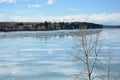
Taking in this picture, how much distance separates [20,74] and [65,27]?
86050mm

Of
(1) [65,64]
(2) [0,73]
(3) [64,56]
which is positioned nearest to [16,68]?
(2) [0,73]

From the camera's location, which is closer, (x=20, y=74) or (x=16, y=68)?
(x=20, y=74)

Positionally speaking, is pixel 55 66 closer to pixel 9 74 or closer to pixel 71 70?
pixel 71 70

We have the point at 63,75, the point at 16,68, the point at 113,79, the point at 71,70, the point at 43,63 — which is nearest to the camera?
the point at 113,79

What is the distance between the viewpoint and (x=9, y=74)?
15367mm

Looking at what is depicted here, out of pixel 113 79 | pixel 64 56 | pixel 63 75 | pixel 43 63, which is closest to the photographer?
pixel 113 79

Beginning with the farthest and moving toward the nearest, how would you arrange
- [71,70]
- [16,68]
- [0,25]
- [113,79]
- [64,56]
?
[0,25] < [64,56] < [16,68] < [71,70] < [113,79]

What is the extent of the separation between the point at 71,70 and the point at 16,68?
328cm

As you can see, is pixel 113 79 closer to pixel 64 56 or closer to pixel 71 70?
pixel 71 70

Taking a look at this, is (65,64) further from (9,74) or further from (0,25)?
(0,25)

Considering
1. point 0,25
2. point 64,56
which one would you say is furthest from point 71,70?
point 0,25

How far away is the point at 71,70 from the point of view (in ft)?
53.1

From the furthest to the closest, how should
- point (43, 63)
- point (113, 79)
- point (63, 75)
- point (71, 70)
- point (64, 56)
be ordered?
1. point (64, 56)
2. point (43, 63)
3. point (71, 70)
4. point (63, 75)
5. point (113, 79)

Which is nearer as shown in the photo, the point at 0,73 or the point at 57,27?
the point at 0,73
